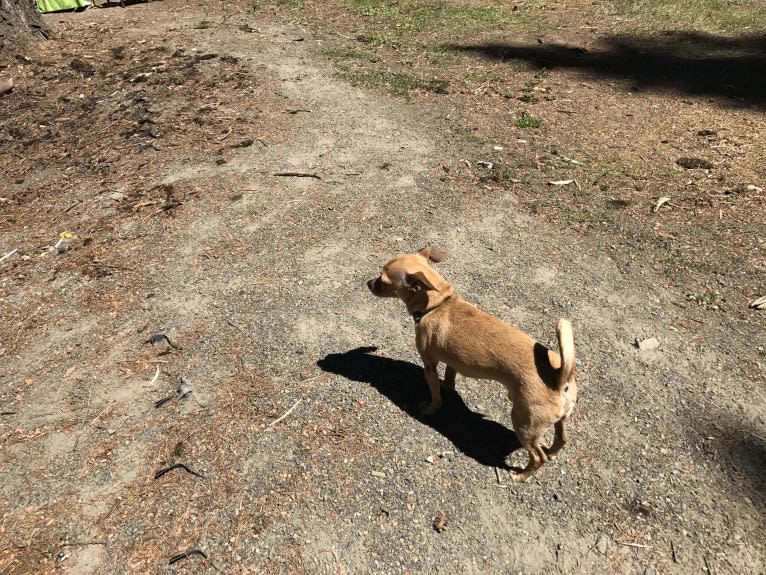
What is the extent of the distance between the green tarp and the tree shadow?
1004cm

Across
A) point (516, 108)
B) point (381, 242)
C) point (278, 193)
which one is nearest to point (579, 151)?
point (516, 108)

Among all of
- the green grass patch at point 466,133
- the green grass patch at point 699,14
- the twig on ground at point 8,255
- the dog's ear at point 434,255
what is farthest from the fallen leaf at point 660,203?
the twig on ground at point 8,255

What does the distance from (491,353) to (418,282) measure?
818mm

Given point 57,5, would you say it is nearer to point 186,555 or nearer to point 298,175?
point 298,175

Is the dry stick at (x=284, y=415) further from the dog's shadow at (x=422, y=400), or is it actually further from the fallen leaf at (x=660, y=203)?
the fallen leaf at (x=660, y=203)

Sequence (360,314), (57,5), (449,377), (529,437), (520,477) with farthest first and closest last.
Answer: (57,5) < (360,314) < (449,377) < (520,477) < (529,437)

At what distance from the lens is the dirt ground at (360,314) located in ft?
12.0

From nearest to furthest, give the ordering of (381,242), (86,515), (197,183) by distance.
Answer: (86,515)
(381,242)
(197,183)

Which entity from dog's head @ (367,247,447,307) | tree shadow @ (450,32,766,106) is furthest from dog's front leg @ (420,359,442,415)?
tree shadow @ (450,32,766,106)

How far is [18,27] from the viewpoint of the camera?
11.1 meters

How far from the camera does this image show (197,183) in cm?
755

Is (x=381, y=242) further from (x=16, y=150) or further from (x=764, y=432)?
(x=16, y=150)

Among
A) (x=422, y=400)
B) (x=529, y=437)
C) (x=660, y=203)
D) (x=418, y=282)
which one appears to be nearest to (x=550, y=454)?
(x=529, y=437)

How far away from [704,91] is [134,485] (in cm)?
1086
